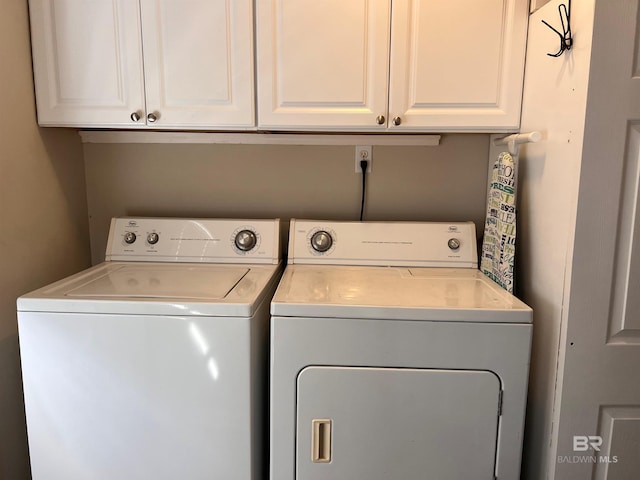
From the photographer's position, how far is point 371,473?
127 centimetres

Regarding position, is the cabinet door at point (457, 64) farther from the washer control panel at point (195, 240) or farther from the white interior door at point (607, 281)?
the washer control panel at point (195, 240)

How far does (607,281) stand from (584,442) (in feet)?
1.45

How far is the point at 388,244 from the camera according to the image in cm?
172

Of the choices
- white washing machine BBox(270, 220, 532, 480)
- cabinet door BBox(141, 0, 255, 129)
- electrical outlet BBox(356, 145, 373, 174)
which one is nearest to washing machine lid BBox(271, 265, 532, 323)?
white washing machine BBox(270, 220, 532, 480)

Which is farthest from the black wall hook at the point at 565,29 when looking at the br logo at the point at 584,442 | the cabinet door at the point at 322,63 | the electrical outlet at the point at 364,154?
the br logo at the point at 584,442

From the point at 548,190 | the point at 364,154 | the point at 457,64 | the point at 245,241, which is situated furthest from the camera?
the point at 364,154

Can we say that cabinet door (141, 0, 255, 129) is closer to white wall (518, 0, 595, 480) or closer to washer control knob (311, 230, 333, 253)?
washer control knob (311, 230, 333, 253)

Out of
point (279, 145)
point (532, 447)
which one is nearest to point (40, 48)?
point (279, 145)

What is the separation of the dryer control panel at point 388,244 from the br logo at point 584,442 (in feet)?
2.12

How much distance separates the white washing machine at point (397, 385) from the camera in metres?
1.21

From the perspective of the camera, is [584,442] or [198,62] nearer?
[584,442]

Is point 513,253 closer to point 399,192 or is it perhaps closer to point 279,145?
point 399,192

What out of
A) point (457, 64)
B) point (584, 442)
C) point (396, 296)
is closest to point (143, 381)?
point (396, 296)

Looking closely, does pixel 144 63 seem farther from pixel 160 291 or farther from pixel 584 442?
pixel 584 442
